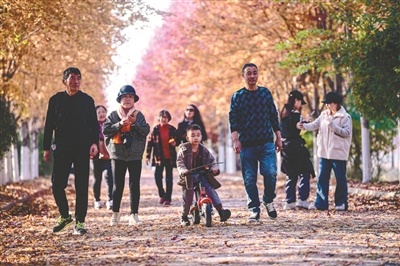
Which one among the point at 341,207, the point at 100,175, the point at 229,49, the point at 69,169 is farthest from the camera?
the point at 229,49

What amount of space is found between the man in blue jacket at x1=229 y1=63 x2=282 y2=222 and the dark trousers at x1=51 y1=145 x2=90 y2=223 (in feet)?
6.98

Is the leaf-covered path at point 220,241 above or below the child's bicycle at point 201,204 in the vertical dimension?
below

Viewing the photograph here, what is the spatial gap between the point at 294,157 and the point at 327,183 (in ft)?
2.35

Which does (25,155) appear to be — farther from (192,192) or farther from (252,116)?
(252,116)

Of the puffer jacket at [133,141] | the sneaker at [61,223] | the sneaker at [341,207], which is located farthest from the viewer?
the sneaker at [341,207]

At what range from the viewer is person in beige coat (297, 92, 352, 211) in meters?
13.2

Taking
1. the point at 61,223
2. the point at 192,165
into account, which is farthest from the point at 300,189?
the point at 61,223

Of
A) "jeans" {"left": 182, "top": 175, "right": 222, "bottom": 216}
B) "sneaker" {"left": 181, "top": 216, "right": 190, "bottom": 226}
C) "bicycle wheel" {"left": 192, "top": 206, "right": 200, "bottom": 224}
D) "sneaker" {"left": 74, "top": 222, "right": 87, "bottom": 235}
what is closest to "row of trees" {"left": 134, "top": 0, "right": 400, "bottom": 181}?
"jeans" {"left": 182, "top": 175, "right": 222, "bottom": 216}

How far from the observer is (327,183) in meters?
13.4

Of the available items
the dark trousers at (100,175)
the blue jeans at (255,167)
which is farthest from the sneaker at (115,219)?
the dark trousers at (100,175)

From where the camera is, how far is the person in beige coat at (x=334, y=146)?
13.2 metres

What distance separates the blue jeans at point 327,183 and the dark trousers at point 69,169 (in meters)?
4.60

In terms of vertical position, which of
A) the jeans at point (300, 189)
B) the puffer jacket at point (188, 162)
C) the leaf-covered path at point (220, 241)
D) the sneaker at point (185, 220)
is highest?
the puffer jacket at point (188, 162)

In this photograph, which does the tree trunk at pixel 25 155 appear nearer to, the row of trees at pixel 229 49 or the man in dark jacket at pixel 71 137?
the row of trees at pixel 229 49
